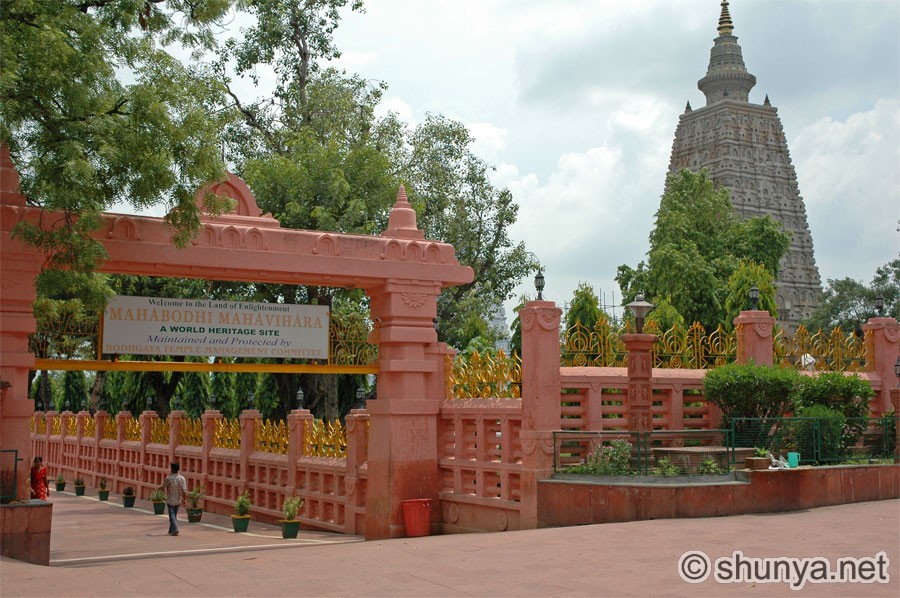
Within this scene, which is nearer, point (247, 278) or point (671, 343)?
point (247, 278)

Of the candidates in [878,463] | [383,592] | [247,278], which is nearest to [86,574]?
[383,592]

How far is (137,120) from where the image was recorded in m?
12.3

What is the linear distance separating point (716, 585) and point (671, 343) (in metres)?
8.28

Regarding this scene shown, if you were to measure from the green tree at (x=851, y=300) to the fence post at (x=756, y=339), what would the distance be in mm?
36456

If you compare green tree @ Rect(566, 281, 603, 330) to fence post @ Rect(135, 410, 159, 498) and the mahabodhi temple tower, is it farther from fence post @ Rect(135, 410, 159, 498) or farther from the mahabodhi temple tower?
the mahabodhi temple tower

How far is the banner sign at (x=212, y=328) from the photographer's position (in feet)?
46.0

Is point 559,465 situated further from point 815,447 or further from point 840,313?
point 840,313

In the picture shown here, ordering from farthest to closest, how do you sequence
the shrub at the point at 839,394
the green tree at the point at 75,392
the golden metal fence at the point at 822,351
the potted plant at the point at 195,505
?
the green tree at the point at 75,392
the potted plant at the point at 195,505
the golden metal fence at the point at 822,351
the shrub at the point at 839,394

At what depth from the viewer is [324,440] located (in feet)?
59.1

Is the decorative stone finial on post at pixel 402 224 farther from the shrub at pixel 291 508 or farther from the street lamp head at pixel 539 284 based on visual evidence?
the shrub at pixel 291 508

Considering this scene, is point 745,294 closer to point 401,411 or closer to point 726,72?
point 401,411

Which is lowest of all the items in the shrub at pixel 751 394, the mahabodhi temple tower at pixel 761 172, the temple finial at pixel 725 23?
the shrub at pixel 751 394

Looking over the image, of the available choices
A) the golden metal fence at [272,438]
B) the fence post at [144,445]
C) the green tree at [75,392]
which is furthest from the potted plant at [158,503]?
the green tree at [75,392]

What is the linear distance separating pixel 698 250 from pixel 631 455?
28792 millimetres
